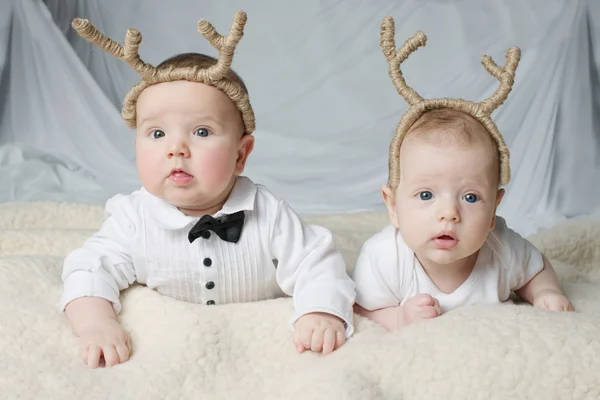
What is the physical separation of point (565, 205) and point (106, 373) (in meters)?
2.00

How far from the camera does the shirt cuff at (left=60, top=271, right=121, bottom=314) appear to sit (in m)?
1.89

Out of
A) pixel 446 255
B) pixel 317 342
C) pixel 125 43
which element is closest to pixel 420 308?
pixel 446 255

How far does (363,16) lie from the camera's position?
359 cm

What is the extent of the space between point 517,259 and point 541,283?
0.30ft

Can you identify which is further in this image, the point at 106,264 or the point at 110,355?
the point at 106,264

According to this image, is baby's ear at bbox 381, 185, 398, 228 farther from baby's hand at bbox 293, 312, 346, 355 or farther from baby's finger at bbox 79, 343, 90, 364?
baby's finger at bbox 79, 343, 90, 364

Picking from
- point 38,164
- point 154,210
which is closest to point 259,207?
point 154,210

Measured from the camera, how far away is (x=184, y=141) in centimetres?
185

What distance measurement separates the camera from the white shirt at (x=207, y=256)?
1.95 m

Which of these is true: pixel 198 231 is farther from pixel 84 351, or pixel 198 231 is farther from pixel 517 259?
pixel 517 259

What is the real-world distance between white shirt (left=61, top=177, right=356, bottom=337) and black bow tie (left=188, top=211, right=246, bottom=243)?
0.05 ft

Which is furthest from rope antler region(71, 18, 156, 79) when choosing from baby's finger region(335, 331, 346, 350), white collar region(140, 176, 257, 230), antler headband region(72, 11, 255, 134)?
baby's finger region(335, 331, 346, 350)

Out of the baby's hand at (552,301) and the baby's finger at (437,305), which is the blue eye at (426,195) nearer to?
the baby's finger at (437,305)

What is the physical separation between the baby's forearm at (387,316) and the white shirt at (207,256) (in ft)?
0.33
